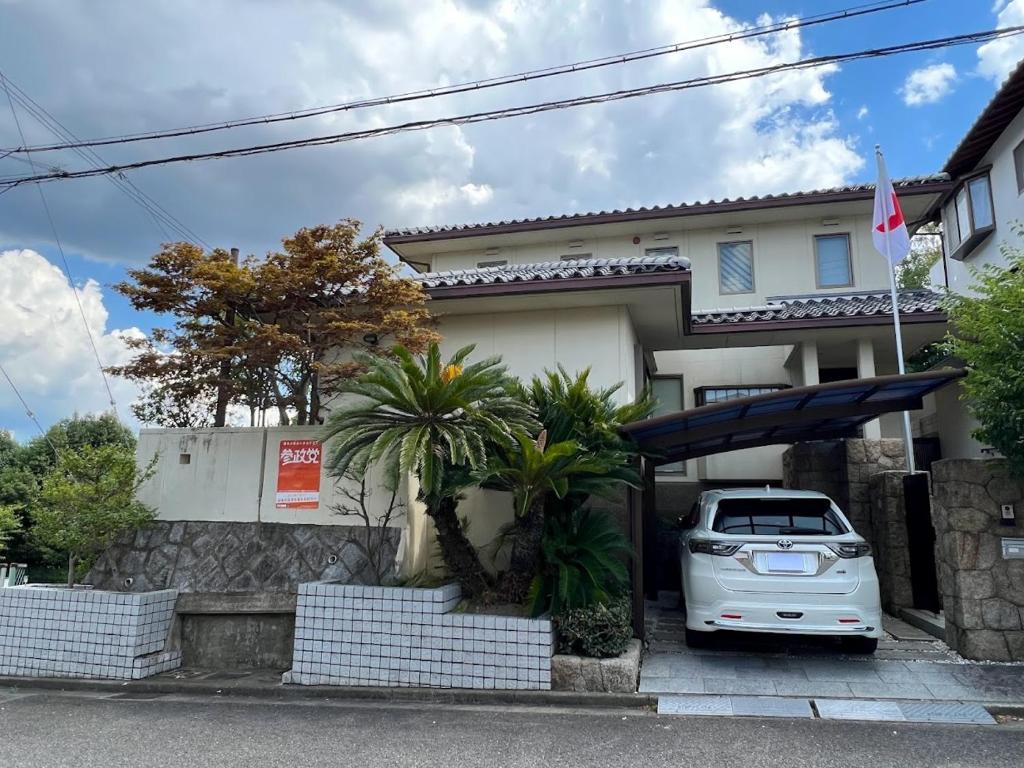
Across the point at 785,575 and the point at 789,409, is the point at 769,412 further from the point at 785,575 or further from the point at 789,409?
the point at 785,575

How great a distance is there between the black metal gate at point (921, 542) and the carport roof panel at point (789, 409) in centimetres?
96

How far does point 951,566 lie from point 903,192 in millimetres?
9108

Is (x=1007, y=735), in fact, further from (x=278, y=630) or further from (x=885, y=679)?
(x=278, y=630)

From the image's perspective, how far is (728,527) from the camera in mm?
6227

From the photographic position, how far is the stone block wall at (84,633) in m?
6.91

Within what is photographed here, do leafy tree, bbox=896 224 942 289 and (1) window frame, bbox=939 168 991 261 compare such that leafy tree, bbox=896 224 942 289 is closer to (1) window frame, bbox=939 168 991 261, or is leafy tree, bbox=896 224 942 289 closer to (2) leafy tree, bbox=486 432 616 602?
(1) window frame, bbox=939 168 991 261

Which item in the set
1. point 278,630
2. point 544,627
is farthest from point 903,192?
point 278,630

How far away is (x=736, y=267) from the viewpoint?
13.6 meters

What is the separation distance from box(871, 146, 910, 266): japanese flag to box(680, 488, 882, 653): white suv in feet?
18.0

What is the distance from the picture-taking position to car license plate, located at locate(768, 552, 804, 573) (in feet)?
19.1

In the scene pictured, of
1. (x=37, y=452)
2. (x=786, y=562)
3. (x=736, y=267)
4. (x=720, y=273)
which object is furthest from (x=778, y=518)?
(x=37, y=452)

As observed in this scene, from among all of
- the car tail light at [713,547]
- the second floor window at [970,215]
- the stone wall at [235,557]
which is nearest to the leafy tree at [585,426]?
the car tail light at [713,547]

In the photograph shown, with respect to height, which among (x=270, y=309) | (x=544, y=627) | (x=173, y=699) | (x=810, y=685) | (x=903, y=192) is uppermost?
(x=903, y=192)

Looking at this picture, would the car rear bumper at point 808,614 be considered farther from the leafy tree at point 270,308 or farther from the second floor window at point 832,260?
the second floor window at point 832,260
